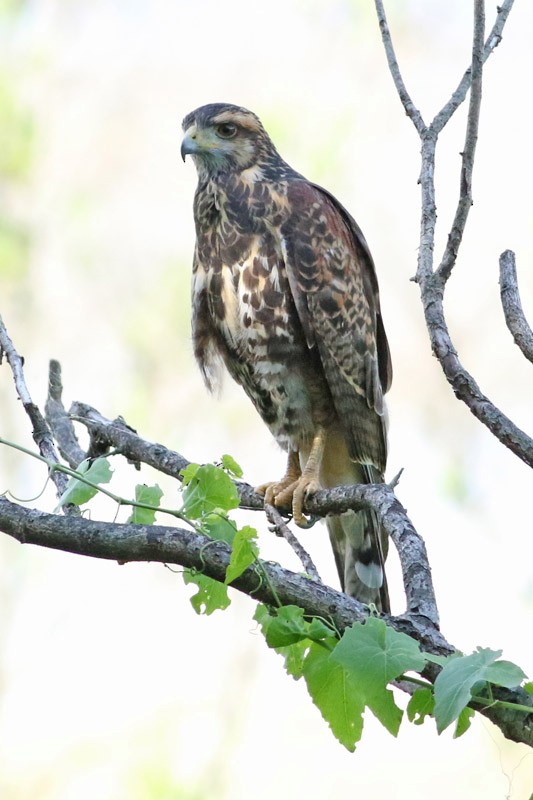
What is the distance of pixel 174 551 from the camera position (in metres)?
1.70

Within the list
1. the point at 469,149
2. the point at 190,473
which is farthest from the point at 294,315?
the point at 190,473

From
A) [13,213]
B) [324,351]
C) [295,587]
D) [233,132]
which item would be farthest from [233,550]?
[13,213]

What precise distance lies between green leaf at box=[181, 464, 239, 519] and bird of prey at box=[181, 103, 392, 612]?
6.06 feet

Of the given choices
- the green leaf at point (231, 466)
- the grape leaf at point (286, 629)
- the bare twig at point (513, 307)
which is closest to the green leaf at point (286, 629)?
the grape leaf at point (286, 629)

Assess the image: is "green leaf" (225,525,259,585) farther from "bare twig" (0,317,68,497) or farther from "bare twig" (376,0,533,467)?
"bare twig" (0,317,68,497)

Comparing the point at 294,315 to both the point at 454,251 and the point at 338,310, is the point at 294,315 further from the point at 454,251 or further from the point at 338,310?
the point at 454,251

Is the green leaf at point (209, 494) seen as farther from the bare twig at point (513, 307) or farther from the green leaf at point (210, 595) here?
the bare twig at point (513, 307)

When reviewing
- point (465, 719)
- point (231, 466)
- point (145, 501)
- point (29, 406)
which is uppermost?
point (29, 406)

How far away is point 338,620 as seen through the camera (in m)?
1.71

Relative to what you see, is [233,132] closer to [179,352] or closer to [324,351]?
[324,351]

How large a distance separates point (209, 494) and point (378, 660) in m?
0.46

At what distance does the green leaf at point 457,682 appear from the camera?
1.43m

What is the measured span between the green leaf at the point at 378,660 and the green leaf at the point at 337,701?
0.07 metres

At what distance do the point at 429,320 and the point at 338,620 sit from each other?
83 centimetres
